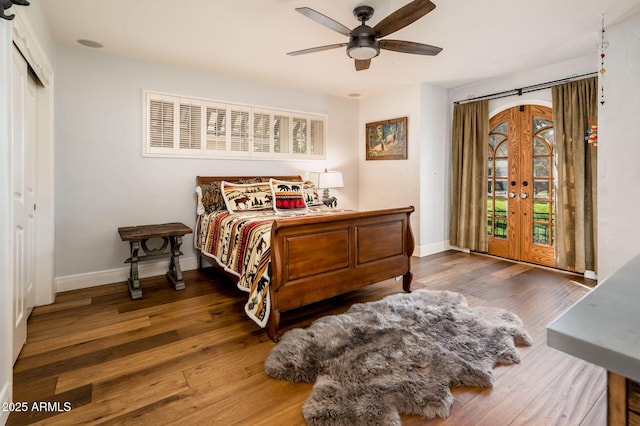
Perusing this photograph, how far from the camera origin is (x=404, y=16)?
2320mm

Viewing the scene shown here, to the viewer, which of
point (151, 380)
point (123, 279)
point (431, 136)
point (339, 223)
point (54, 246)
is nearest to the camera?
point (151, 380)

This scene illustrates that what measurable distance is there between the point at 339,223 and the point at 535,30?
2.60 m

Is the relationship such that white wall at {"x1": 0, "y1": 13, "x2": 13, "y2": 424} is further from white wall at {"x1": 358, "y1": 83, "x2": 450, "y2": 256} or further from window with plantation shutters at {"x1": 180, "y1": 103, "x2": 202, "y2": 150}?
white wall at {"x1": 358, "y1": 83, "x2": 450, "y2": 256}

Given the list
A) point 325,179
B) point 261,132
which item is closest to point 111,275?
point 261,132

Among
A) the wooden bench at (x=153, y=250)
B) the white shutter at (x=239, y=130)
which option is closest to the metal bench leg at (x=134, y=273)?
the wooden bench at (x=153, y=250)

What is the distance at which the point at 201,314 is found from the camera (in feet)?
9.50

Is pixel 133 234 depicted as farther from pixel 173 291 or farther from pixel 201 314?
pixel 201 314

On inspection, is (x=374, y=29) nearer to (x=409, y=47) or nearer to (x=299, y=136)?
(x=409, y=47)

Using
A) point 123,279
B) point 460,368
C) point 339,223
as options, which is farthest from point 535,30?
point 123,279

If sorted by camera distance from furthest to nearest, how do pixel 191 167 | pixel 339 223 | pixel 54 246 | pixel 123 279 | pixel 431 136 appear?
pixel 431 136
pixel 191 167
pixel 123 279
pixel 54 246
pixel 339 223

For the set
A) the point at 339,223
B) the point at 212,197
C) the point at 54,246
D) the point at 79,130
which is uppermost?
the point at 79,130

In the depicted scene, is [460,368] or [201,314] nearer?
[460,368]

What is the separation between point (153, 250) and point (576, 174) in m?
4.84

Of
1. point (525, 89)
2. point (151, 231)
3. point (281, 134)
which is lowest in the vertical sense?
point (151, 231)
